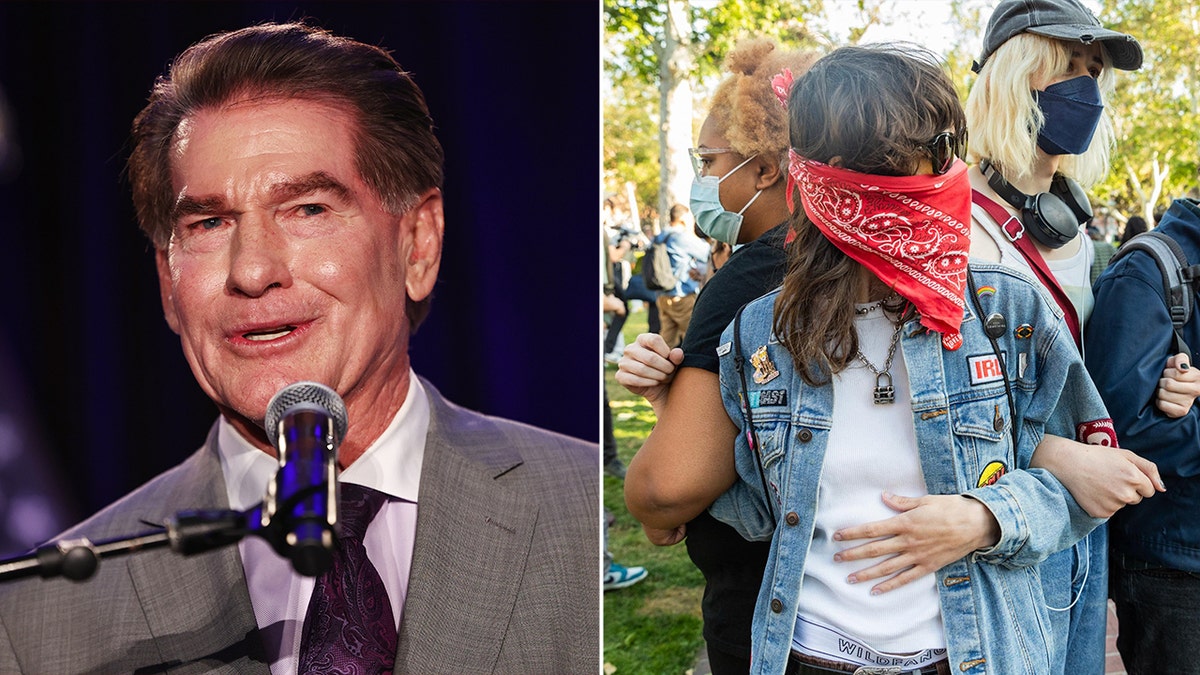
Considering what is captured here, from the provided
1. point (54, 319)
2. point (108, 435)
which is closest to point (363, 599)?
point (108, 435)

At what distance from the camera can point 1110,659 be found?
387cm

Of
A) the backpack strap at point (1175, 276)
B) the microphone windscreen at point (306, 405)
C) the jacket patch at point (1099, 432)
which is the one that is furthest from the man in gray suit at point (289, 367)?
→ the backpack strap at point (1175, 276)

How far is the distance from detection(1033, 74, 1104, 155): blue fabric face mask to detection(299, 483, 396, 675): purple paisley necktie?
74.0 inches

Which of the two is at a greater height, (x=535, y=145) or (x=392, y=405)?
(x=535, y=145)

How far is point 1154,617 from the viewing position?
2332 mm

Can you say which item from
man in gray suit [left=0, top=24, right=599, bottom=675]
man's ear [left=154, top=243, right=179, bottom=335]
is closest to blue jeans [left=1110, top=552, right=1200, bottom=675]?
man in gray suit [left=0, top=24, right=599, bottom=675]

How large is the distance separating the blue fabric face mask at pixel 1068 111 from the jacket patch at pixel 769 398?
3.73 feet

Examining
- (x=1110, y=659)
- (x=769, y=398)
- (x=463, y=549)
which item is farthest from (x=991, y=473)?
(x=1110, y=659)

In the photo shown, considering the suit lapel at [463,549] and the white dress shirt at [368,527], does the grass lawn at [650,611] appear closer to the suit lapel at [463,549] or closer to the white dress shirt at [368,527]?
the suit lapel at [463,549]

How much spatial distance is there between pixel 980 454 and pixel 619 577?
3.54 metres

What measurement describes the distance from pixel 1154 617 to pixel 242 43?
8.23 ft

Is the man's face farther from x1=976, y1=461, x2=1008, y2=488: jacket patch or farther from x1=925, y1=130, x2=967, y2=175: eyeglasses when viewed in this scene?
x1=976, y1=461, x2=1008, y2=488: jacket patch

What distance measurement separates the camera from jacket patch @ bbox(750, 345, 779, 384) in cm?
184

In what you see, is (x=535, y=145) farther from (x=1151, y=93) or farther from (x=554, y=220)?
(x=1151, y=93)
